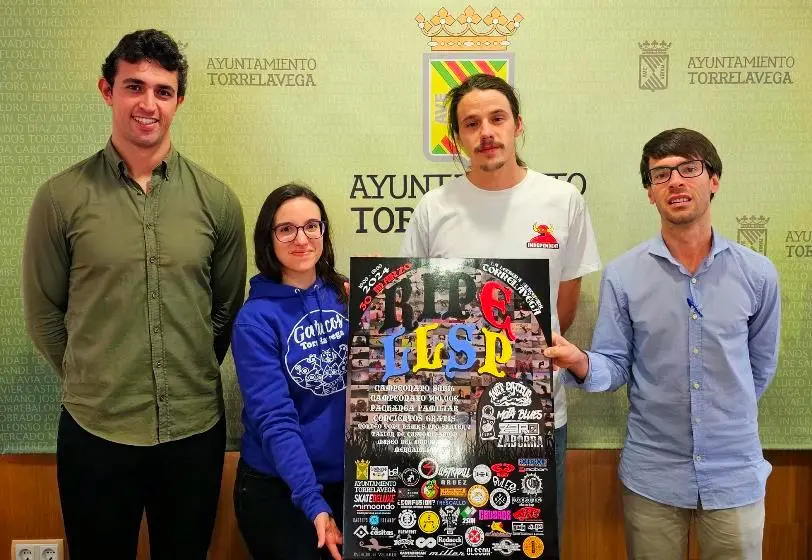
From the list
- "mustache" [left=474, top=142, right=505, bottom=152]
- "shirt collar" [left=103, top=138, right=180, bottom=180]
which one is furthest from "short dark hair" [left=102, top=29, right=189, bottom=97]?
"mustache" [left=474, top=142, right=505, bottom=152]

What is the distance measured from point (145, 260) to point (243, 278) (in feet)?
1.13

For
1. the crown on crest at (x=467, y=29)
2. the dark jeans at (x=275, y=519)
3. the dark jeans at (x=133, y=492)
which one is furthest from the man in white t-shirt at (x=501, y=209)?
the dark jeans at (x=133, y=492)

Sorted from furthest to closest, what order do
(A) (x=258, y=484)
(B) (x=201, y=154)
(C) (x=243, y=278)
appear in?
(B) (x=201, y=154) → (C) (x=243, y=278) → (A) (x=258, y=484)

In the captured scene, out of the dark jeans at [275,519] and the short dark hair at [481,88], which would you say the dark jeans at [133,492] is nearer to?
the dark jeans at [275,519]

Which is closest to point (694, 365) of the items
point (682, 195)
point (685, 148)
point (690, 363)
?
point (690, 363)

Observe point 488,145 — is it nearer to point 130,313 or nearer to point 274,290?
point 274,290

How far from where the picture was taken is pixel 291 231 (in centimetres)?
181

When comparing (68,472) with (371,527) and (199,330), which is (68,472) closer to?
(199,330)

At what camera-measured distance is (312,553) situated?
1700 millimetres

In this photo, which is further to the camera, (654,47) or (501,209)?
(654,47)

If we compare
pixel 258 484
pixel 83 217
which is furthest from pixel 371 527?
pixel 83 217

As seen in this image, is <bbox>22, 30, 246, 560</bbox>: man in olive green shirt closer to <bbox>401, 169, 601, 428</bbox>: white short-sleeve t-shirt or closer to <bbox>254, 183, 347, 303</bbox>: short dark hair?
<bbox>254, 183, 347, 303</bbox>: short dark hair

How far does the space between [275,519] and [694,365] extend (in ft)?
4.18

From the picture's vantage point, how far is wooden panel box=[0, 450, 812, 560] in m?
2.44
